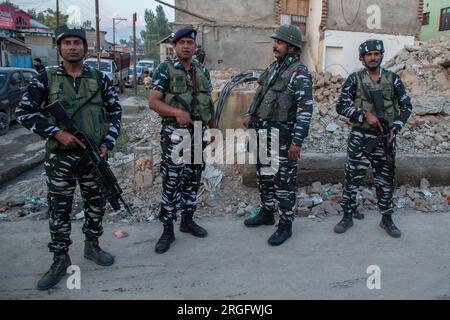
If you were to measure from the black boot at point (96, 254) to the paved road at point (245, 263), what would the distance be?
2.1 inches

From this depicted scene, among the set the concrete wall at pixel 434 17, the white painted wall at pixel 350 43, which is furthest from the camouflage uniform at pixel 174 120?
the concrete wall at pixel 434 17

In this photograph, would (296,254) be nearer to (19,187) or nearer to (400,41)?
(19,187)

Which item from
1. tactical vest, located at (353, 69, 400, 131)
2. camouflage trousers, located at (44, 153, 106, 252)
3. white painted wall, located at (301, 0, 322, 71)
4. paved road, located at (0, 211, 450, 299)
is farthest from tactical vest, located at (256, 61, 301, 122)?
white painted wall, located at (301, 0, 322, 71)

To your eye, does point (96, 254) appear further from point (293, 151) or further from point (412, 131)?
point (412, 131)

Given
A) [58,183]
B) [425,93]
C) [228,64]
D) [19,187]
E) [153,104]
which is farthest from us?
[228,64]

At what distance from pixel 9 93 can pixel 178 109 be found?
27.4 ft

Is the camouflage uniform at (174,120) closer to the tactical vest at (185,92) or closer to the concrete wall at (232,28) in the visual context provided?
the tactical vest at (185,92)

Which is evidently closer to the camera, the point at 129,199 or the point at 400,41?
the point at 129,199

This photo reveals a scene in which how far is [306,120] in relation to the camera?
3.35 metres

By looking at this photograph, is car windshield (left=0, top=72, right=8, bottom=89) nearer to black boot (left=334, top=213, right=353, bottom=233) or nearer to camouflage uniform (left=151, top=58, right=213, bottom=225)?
camouflage uniform (left=151, top=58, right=213, bottom=225)

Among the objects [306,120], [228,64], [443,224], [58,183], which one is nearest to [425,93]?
[443,224]

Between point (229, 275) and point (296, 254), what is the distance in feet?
2.25

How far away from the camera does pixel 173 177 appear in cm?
338
